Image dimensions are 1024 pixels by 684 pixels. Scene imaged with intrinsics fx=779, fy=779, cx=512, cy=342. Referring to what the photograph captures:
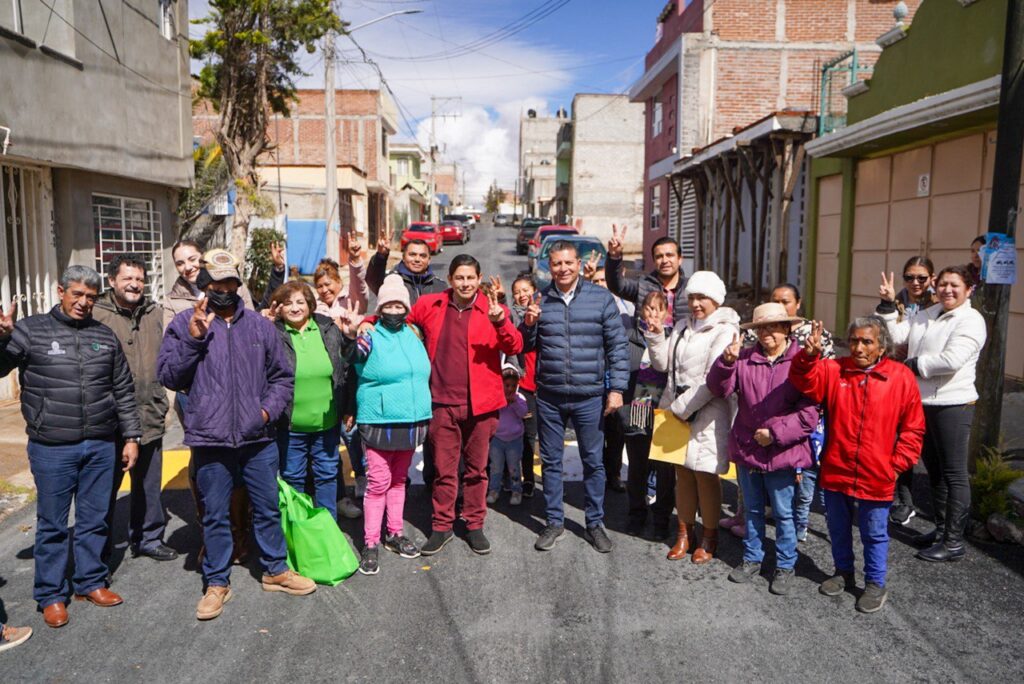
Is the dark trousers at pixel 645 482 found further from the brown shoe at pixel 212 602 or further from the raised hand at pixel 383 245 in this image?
the brown shoe at pixel 212 602

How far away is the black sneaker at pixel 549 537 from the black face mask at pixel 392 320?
1.72 metres

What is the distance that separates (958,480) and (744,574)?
1.54 m

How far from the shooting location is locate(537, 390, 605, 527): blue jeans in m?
5.29

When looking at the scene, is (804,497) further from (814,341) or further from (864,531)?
(814,341)

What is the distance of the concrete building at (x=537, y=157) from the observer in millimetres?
76062

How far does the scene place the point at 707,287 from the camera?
492cm

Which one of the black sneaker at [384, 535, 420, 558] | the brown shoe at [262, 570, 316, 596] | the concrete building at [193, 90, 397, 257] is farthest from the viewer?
the concrete building at [193, 90, 397, 257]

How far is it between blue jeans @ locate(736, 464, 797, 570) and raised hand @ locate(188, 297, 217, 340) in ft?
10.5

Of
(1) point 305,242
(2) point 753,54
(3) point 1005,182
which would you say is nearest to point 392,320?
(3) point 1005,182

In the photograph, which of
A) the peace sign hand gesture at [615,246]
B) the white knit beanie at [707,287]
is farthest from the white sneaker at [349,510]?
the white knit beanie at [707,287]

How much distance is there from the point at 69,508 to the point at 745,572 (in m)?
3.93

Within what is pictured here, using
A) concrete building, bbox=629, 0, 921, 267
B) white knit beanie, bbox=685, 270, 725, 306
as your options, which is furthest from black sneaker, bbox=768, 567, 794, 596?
concrete building, bbox=629, 0, 921, 267

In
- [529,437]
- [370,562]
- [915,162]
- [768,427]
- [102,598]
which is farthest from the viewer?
[915,162]

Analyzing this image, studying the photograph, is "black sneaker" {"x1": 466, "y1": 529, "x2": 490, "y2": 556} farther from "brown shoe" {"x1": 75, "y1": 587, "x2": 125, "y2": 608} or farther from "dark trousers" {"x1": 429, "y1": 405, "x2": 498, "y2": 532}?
"brown shoe" {"x1": 75, "y1": 587, "x2": 125, "y2": 608}
